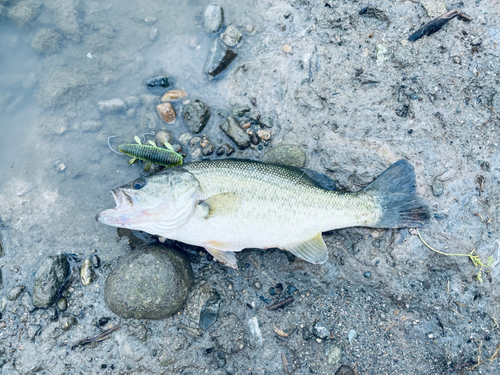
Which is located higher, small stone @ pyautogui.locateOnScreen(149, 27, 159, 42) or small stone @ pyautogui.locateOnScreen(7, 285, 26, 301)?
small stone @ pyautogui.locateOnScreen(149, 27, 159, 42)

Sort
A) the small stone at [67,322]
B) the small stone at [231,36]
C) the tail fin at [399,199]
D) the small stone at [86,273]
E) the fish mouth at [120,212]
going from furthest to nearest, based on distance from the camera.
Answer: the small stone at [231,36] → the small stone at [86,273] → the small stone at [67,322] → the tail fin at [399,199] → the fish mouth at [120,212]

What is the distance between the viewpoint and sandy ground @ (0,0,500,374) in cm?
377

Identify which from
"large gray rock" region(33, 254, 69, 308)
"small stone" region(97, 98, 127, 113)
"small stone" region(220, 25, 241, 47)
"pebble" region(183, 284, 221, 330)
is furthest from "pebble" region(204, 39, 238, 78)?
"large gray rock" region(33, 254, 69, 308)

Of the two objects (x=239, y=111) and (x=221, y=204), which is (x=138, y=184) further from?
(x=239, y=111)

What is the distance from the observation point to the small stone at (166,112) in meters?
4.34

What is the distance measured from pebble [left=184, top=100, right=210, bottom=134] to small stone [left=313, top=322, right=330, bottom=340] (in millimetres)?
3073

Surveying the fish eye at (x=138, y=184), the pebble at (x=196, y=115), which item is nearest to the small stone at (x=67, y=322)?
the fish eye at (x=138, y=184)

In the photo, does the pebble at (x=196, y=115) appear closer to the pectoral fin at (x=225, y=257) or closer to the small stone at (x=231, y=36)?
the small stone at (x=231, y=36)

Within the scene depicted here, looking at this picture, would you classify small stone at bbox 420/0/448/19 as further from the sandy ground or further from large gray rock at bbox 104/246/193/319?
large gray rock at bbox 104/246/193/319

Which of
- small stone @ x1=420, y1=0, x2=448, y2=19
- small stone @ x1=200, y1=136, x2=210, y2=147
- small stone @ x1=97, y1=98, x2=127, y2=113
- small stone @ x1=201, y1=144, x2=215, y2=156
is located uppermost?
small stone @ x1=420, y1=0, x2=448, y2=19

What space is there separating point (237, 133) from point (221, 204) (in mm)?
1177

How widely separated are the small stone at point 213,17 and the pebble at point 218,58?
249 millimetres

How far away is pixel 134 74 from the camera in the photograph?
4.61 m

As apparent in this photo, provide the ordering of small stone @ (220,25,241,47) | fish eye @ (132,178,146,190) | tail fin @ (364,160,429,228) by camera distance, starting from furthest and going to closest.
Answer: small stone @ (220,25,241,47)
tail fin @ (364,160,429,228)
fish eye @ (132,178,146,190)
